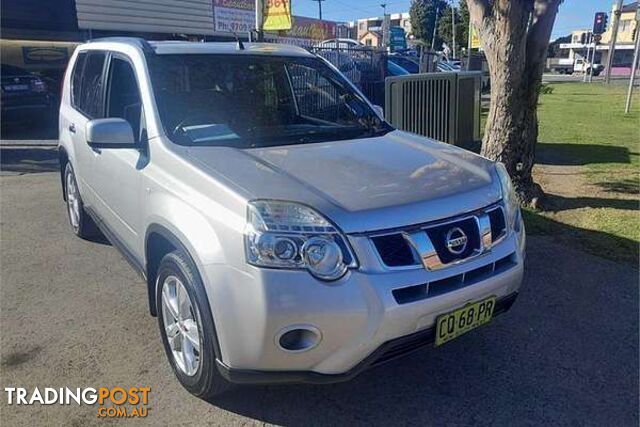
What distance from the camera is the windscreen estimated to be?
10.4ft

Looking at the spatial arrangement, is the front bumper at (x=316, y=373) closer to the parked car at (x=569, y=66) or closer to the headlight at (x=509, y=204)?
the headlight at (x=509, y=204)

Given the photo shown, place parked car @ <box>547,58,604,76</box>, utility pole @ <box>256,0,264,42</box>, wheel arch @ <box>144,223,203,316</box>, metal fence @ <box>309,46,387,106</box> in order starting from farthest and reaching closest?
parked car @ <box>547,58,604,76</box>
metal fence @ <box>309,46,387,106</box>
utility pole @ <box>256,0,264,42</box>
wheel arch @ <box>144,223,203,316</box>

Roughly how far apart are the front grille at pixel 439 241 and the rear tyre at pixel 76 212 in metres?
3.63

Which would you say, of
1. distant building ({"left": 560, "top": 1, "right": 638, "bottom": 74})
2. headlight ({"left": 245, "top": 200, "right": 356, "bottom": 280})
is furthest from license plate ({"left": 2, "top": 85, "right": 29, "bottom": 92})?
distant building ({"left": 560, "top": 1, "right": 638, "bottom": 74})

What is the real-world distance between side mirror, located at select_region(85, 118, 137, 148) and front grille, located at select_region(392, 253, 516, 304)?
1.80 metres

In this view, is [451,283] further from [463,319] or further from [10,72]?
[10,72]

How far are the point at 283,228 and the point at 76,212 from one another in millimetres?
3718

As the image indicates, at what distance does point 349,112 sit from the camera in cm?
392

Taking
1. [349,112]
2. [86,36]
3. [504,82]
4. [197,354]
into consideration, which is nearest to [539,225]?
[504,82]

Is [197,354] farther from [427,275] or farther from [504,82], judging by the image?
[504,82]

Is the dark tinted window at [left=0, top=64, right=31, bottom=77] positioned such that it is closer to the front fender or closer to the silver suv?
the silver suv

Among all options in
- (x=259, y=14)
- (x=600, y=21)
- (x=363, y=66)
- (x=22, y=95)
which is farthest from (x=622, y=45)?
(x=22, y=95)

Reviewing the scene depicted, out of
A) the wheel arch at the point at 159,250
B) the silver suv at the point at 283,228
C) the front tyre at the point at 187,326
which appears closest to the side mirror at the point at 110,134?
the silver suv at the point at 283,228

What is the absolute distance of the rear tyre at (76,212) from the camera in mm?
5020
